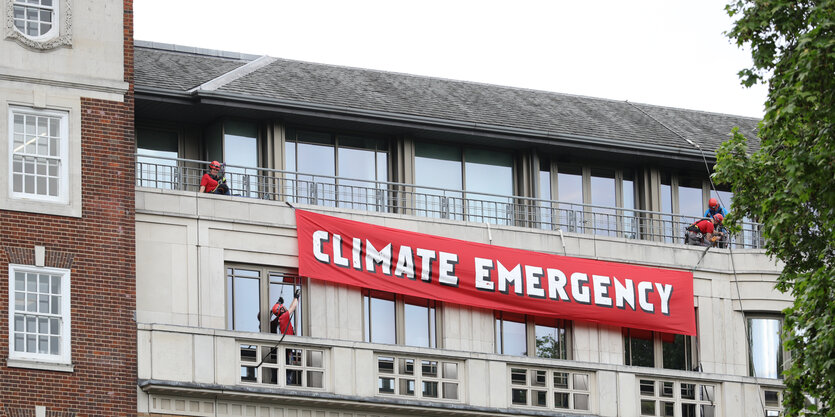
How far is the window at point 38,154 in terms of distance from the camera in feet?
149

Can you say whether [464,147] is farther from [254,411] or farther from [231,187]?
[254,411]

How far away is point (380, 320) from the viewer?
50.0m

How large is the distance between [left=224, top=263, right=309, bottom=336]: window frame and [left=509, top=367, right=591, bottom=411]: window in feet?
16.3

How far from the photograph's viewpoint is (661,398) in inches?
2024

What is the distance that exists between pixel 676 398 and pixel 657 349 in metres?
1.62

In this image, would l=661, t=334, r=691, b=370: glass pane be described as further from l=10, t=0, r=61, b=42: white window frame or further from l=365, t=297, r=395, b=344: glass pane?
l=10, t=0, r=61, b=42: white window frame

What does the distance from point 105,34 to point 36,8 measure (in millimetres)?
1533

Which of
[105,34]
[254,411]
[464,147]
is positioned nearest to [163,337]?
[254,411]

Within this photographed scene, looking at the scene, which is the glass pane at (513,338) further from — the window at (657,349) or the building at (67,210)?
the building at (67,210)

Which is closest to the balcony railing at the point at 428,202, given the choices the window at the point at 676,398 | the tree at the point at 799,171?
the window at the point at 676,398

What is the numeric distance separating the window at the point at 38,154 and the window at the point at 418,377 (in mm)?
8141

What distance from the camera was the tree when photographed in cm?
3784

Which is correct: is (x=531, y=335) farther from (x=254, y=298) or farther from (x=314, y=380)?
(x=254, y=298)

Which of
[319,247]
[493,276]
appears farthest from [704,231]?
[319,247]
